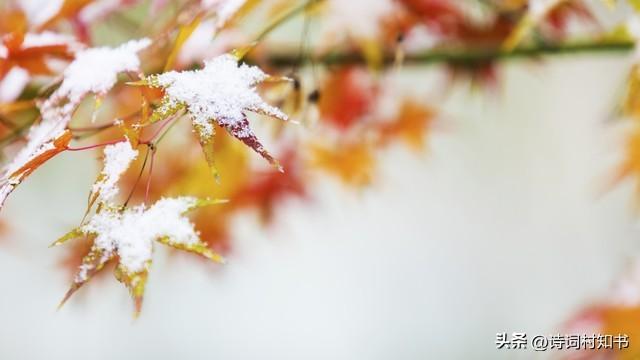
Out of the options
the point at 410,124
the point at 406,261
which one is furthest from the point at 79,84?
the point at 406,261

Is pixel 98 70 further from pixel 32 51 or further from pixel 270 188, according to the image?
pixel 270 188

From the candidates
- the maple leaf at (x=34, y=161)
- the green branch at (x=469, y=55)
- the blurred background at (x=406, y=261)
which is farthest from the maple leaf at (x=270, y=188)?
the blurred background at (x=406, y=261)

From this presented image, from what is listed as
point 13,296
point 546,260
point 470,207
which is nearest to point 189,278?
point 13,296

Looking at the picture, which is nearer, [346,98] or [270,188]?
[346,98]

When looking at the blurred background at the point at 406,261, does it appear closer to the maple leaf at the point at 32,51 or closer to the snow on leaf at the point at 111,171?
the maple leaf at the point at 32,51

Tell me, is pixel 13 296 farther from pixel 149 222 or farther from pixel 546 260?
pixel 149 222
